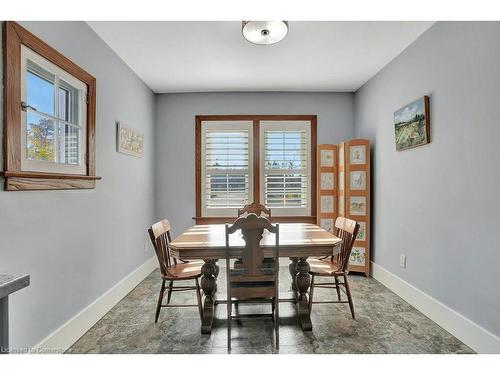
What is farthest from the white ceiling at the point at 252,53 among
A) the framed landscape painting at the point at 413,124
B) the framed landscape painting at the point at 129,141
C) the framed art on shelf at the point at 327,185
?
the framed art on shelf at the point at 327,185

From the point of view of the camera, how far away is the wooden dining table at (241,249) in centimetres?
209

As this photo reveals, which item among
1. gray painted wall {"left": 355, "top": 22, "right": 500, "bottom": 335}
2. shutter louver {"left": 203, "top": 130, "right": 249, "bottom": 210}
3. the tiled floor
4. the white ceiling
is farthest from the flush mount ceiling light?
the tiled floor

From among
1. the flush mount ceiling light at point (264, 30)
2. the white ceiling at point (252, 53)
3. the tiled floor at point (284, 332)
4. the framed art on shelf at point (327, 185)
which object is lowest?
the tiled floor at point (284, 332)

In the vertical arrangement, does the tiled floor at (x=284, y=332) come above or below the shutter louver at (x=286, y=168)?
below

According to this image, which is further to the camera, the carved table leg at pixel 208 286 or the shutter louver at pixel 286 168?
the shutter louver at pixel 286 168

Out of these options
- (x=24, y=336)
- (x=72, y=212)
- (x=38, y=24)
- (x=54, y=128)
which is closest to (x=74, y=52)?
(x=38, y=24)

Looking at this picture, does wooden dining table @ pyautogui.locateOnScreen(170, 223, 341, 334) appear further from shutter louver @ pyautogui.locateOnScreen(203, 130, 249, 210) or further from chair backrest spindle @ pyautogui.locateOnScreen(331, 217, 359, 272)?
shutter louver @ pyautogui.locateOnScreen(203, 130, 249, 210)

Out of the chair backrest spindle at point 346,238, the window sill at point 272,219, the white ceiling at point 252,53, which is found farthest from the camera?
the window sill at point 272,219

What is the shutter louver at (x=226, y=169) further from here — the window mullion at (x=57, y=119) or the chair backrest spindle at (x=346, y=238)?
the window mullion at (x=57, y=119)

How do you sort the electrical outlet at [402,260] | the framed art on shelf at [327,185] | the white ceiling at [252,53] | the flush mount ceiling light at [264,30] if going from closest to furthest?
the flush mount ceiling light at [264,30] < the white ceiling at [252,53] < the electrical outlet at [402,260] < the framed art on shelf at [327,185]

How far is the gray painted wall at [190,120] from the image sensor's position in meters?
4.33

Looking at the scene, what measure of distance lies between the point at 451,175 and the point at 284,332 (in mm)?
1800

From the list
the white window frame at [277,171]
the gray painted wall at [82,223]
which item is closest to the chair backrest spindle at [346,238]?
the white window frame at [277,171]

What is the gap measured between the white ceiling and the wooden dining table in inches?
71.8
